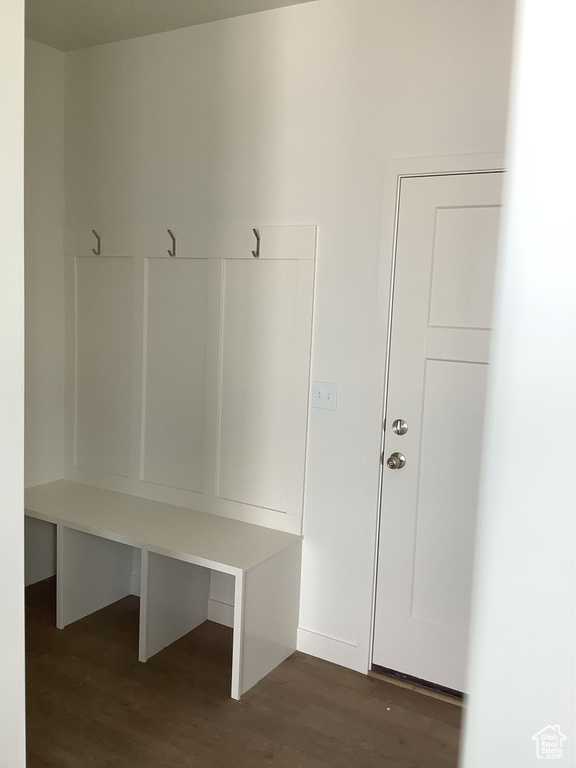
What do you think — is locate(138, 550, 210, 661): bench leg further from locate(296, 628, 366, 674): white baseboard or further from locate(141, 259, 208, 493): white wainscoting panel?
locate(296, 628, 366, 674): white baseboard

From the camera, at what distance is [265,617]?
2.79 m

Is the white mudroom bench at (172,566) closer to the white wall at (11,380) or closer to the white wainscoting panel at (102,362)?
the white wainscoting panel at (102,362)

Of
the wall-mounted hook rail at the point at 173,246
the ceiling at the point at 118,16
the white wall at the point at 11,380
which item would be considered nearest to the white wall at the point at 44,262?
the ceiling at the point at 118,16

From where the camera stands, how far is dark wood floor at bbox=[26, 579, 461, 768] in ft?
7.66

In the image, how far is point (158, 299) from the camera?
131 inches

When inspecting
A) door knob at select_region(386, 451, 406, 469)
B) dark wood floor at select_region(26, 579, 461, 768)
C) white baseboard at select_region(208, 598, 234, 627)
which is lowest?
dark wood floor at select_region(26, 579, 461, 768)

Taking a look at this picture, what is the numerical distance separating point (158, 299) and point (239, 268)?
51 centimetres

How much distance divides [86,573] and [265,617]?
1006 millimetres

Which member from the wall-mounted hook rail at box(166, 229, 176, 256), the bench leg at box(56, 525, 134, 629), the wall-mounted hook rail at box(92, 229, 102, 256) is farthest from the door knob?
the wall-mounted hook rail at box(92, 229, 102, 256)

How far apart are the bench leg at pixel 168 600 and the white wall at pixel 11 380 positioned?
1.36 meters

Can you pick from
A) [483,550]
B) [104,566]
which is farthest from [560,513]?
[104,566]

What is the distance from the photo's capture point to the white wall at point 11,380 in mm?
1378

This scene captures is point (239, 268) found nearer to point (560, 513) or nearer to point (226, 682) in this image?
point (226, 682)

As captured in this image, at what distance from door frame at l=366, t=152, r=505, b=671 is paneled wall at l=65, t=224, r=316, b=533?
1.06 ft
